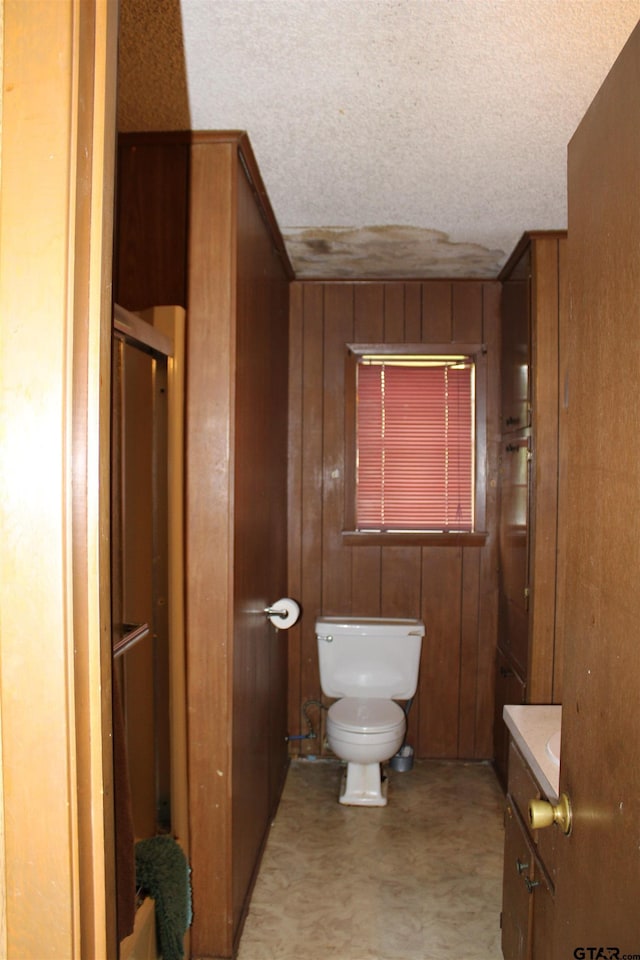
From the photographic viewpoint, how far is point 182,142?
186 cm

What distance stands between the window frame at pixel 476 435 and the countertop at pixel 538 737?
1525mm

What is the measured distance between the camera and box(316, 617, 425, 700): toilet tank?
3.16 meters

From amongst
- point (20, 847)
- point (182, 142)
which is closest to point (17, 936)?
point (20, 847)

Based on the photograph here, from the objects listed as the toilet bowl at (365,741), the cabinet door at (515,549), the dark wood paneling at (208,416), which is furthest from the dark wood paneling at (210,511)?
the cabinet door at (515,549)

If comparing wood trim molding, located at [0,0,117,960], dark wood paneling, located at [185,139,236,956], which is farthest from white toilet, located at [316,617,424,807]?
wood trim molding, located at [0,0,117,960]

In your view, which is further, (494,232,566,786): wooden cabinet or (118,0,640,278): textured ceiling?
(494,232,566,786): wooden cabinet

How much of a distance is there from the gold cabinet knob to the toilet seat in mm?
1893

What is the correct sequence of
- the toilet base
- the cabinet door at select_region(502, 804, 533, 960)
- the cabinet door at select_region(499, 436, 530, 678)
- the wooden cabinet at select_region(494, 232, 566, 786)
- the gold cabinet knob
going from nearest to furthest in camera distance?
the gold cabinet knob < the cabinet door at select_region(502, 804, 533, 960) < the wooden cabinet at select_region(494, 232, 566, 786) < the cabinet door at select_region(499, 436, 530, 678) < the toilet base

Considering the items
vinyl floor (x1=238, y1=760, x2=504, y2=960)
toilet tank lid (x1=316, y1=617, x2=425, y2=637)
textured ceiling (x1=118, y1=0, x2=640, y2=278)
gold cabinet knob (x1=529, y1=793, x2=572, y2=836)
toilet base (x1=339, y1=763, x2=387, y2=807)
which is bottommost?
vinyl floor (x1=238, y1=760, x2=504, y2=960)

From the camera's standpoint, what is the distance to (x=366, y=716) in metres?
2.92

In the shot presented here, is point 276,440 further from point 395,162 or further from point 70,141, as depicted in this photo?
point 70,141

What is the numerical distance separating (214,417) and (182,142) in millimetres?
799

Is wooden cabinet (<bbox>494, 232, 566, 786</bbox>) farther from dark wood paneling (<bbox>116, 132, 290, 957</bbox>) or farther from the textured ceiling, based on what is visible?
dark wood paneling (<bbox>116, 132, 290, 957</bbox>)

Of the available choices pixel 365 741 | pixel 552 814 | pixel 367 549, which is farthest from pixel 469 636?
pixel 552 814
